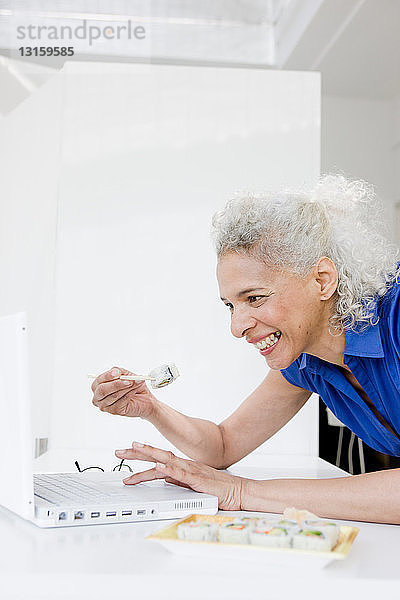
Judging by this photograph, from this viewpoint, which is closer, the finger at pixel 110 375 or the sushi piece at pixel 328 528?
the sushi piece at pixel 328 528

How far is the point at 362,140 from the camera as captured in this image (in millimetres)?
5379

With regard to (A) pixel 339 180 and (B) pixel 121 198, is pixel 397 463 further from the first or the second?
(A) pixel 339 180

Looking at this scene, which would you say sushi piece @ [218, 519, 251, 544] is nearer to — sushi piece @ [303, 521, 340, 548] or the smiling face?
sushi piece @ [303, 521, 340, 548]

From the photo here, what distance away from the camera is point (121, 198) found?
2.12m

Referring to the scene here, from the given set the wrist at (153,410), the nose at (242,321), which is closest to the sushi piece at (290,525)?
the nose at (242,321)

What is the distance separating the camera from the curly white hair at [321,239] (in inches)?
48.8

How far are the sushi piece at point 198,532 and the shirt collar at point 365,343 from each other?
535 millimetres

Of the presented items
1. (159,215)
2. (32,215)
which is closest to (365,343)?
(159,215)

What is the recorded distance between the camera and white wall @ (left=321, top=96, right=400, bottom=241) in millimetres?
5297

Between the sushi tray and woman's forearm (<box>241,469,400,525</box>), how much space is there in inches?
8.8

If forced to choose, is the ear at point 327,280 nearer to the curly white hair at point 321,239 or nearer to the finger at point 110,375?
the curly white hair at point 321,239

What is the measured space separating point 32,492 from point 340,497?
1.48 feet

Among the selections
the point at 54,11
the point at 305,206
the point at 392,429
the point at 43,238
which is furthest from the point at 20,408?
the point at 54,11

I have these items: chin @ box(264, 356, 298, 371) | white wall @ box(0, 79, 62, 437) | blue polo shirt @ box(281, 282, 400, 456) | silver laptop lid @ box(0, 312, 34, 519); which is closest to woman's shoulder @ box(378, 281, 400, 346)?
blue polo shirt @ box(281, 282, 400, 456)
